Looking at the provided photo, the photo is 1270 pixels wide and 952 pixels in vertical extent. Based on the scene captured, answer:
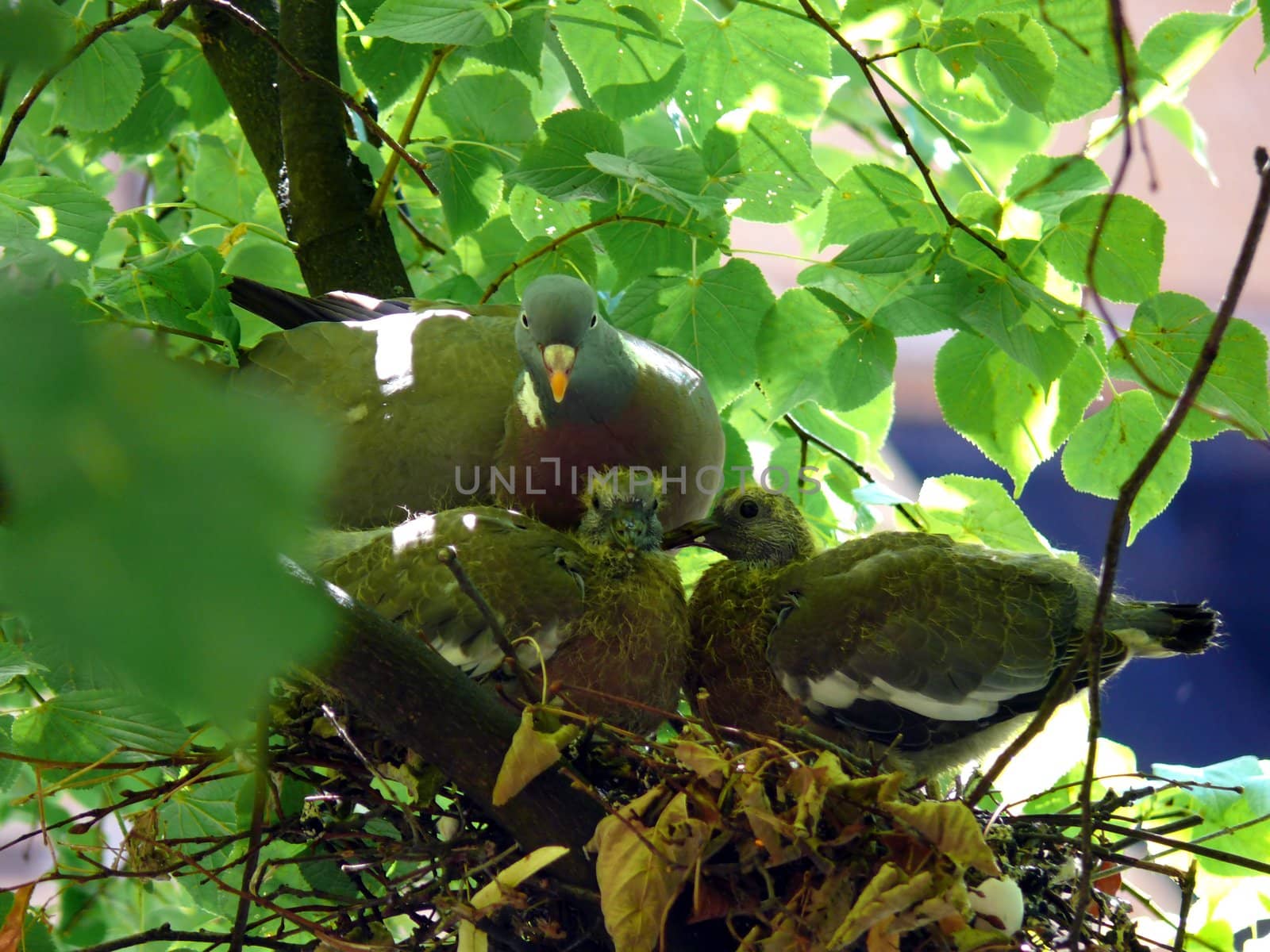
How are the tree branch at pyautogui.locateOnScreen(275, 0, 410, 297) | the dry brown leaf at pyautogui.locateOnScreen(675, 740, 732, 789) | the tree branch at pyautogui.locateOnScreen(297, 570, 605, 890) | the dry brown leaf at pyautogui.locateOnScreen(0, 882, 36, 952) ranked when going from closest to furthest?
1. the tree branch at pyautogui.locateOnScreen(297, 570, 605, 890)
2. the dry brown leaf at pyautogui.locateOnScreen(675, 740, 732, 789)
3. the dry brown leaf at pyautogui.locateOnScreen(0, 882, 36, 952)
4. the tree branch at pyautogui.locateOnScreen(275, 0, 410, 297)

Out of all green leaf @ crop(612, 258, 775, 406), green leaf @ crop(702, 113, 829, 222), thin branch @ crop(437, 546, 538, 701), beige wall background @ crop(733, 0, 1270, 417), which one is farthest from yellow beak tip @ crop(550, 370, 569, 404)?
beige wall background @ crop(733, 0, 1270, 417)

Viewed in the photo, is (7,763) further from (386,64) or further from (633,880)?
(386,64)

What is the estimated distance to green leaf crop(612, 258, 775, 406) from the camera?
209 cm

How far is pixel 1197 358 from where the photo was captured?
5.40 ft

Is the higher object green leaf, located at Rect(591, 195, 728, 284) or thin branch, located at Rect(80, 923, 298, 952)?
green leaf, located at Rect(591, 195, 728, 284)

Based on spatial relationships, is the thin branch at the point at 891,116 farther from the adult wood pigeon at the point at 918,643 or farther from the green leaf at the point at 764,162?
the adult wood pigeon at the point at 918,643

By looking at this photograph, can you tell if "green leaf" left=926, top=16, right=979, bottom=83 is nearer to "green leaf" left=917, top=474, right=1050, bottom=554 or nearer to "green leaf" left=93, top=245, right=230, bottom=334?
"green leaf" left=917, top=474, right=1050, bottom=554

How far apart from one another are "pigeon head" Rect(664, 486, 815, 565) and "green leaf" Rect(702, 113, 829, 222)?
53 centimetres

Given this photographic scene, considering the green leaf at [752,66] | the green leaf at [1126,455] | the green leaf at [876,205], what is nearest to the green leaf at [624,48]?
the green leaf at [752,66]

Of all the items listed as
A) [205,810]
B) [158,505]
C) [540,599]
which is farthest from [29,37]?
[205,810]

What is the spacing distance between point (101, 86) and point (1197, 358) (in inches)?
70.2

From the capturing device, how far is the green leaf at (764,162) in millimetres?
1872

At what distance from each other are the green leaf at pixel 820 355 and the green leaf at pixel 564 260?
37cm

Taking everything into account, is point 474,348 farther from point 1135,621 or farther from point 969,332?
point 1135,621
